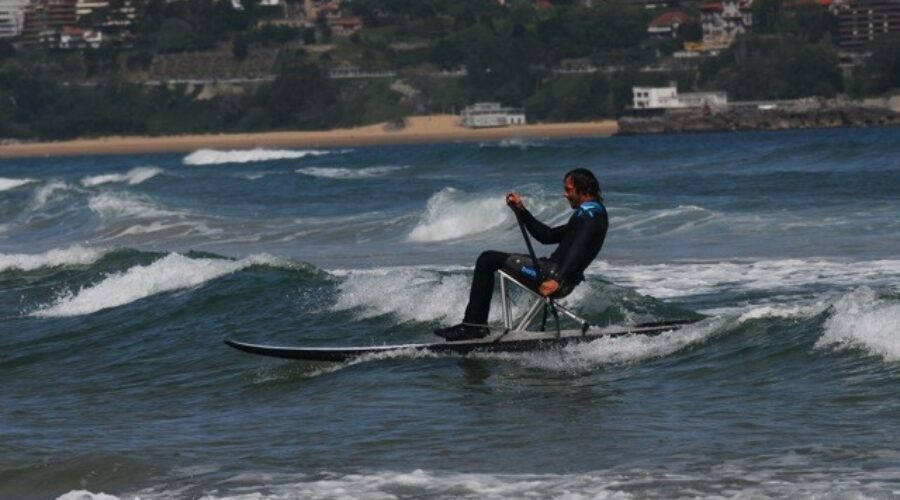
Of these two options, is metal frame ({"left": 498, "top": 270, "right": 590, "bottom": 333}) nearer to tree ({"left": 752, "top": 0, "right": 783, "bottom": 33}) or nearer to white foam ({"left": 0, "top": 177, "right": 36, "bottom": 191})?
white foam ({"left": 0, "top": 177, "right": 36, "bottom": 191})

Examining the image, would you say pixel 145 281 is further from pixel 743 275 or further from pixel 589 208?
pixel 589 208

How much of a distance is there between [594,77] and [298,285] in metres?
120

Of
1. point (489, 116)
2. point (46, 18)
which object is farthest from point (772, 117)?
point (46, 18)

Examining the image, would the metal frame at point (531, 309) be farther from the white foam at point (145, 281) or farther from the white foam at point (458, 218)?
the white foam at point (458, 218)

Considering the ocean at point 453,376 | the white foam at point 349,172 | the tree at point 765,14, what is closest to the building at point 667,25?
the tree at point 765,14

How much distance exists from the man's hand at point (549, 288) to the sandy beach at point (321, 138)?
100882mm

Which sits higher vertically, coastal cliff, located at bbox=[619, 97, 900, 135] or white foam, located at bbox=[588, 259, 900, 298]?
white foam, located at bbox=[588, 259, 900, 298]

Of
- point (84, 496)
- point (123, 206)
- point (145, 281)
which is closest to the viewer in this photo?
point (84, 496)

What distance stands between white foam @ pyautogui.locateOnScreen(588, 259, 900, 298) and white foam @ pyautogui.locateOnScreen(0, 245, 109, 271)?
590 cm

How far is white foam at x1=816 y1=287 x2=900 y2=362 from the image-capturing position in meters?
10.5

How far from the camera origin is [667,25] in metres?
155

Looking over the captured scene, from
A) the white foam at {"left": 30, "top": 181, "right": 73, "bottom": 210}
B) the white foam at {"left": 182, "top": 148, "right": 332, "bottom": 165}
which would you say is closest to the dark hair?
the white foam at {"left": 30, "top": 181, "right": 73, "bottom": 210}

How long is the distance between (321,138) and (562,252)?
380 feet

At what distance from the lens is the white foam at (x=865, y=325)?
34.5 feet
